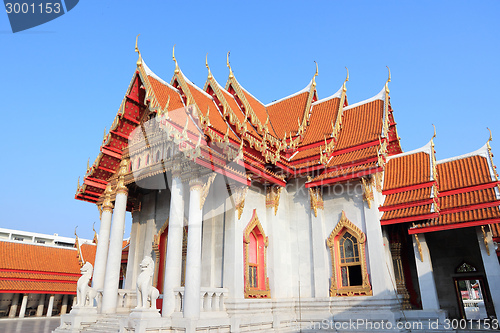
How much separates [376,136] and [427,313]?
5.99 meters

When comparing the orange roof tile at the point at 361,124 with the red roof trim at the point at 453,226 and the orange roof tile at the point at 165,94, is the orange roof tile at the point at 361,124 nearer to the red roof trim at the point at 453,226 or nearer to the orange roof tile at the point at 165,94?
the red roof trim at the point at 453,226

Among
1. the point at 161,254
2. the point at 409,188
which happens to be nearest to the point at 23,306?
the point at 161,254

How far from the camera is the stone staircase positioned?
926cm

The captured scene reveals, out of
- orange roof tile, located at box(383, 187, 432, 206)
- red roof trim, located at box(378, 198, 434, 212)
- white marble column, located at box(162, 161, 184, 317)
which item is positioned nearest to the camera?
white marble column, located at box(162, 161, 184, 317)

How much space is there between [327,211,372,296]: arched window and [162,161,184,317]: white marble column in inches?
199

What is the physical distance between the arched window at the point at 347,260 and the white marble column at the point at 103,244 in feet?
24.3

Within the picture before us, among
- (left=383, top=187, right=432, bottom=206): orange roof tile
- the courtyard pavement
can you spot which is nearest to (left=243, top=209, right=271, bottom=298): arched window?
(left=383, top=187, right=432, bottom=206): orange roof tile

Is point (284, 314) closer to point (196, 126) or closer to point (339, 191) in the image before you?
point (339, 191)

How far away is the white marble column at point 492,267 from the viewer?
9656 mm

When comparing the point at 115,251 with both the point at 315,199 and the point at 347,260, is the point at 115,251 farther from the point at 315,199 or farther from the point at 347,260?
the point at 347,260

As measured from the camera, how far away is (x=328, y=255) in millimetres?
11734

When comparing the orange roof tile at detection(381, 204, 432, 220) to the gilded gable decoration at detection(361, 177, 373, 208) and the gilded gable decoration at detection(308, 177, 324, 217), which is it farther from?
the gilded gable decoration at detection(308, 177, 324, 217)

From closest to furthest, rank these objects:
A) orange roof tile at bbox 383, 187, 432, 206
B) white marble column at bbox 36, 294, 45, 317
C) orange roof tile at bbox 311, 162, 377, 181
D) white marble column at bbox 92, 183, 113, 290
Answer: orange roof tile at bbox 311, 162, 377, 181, orange roof tile at bbox 383, 187, 432, 206, white marble column at bbox 92, 183, 113, 290, white marble column at bbox 36, 294, 45, 317

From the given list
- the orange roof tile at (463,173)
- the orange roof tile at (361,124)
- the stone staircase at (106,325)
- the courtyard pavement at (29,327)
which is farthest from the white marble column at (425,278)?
the courtyard pavement at (29,327)
